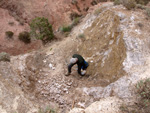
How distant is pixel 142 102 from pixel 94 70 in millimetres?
2249

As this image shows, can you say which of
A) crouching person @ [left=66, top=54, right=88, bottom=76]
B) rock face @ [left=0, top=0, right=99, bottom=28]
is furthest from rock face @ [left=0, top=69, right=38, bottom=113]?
rock face @ [left=0, top=0, right=99, bottom=28]

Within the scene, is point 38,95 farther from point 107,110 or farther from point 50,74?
point 107,110

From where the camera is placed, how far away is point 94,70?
505cm

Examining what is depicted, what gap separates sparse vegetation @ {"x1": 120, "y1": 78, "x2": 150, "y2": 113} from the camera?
2.88 m

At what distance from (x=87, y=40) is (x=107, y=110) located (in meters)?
3.89

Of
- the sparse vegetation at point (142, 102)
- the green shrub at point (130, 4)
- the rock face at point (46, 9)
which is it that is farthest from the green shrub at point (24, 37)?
the sparse vegetation at point (142, 102)

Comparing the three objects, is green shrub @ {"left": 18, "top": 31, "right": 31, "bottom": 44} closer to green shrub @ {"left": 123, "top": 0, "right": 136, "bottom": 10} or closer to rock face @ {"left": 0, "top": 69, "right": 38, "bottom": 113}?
rock face @ {"left": 0, "top": 69, "right": 38, "bottom": 113}

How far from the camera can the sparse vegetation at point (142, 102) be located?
9.43 ft

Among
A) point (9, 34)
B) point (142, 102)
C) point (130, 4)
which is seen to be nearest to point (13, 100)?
point (142, 102)

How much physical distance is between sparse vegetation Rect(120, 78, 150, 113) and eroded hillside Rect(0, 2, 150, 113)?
18cm

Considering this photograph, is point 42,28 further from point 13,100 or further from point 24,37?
point 13,100

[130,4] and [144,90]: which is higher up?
[130,4]

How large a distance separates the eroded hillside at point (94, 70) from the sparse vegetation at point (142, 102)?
180mm

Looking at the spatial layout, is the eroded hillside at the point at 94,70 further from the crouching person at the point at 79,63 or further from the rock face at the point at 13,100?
the crouching person at the point at 79,63
